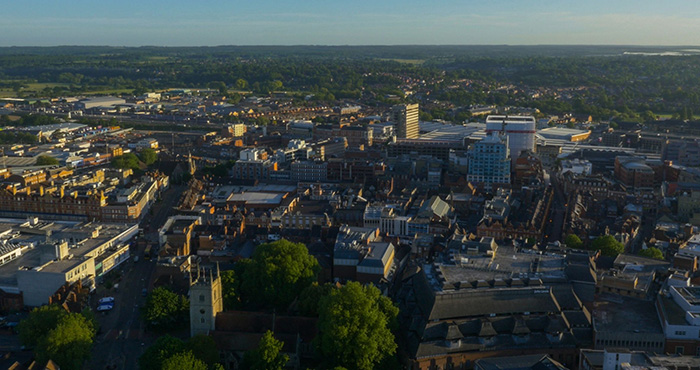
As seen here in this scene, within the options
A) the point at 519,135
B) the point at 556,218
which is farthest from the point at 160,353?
the point at 519,135

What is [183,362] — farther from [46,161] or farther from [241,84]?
[241,84]

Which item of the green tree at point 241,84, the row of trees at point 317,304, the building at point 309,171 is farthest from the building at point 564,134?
the green tree at point 241,84

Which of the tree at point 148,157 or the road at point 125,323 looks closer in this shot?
the road at point 125,323

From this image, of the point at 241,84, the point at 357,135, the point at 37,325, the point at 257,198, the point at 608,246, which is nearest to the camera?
the point at 37,325

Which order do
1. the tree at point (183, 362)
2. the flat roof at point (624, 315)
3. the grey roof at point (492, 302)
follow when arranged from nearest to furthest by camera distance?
the tree at point (183, 362), the grey roof at point (492, 302), the flat roof at point (624, 315)

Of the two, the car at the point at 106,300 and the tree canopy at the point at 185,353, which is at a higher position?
the tree canopy at the point at 185,353

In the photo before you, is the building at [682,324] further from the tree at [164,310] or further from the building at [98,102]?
the building at [98,102]

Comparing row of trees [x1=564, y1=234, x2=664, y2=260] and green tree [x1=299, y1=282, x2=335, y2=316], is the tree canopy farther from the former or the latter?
row of trees [x1=564, y1=234, x2=664, y2=260]
